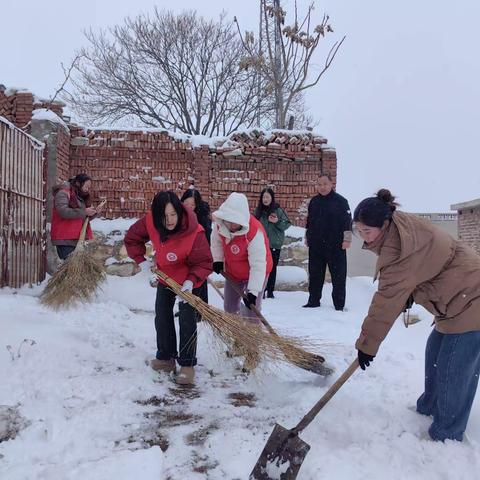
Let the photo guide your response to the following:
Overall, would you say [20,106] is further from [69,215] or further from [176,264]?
[176,264]

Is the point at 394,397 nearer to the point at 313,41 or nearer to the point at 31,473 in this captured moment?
the point at 31,473

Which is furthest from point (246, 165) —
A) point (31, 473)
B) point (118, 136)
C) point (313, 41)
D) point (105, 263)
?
point (313, 41)

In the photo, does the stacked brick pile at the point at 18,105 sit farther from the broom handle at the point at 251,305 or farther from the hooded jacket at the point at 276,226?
the broom handle at the point at 251,305

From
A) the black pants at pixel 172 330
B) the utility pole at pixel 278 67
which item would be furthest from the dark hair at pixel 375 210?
the utility pole at pixel 278 67

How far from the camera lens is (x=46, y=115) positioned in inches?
254

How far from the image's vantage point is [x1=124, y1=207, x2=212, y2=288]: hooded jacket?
337 cm

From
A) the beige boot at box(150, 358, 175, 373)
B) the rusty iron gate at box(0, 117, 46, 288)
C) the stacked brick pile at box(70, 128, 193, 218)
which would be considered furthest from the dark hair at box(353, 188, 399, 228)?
the stacked brick pile at box(70, 128, 193, 218)

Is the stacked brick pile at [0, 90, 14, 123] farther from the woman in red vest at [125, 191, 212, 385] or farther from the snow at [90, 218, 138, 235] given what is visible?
the woman in red vest at [125, 191, 212, 385]

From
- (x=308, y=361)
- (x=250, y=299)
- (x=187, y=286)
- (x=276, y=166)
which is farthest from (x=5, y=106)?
(x=308, y=361)

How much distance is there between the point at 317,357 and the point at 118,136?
510cm

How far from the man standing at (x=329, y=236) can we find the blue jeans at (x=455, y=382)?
3082 mm

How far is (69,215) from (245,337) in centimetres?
299

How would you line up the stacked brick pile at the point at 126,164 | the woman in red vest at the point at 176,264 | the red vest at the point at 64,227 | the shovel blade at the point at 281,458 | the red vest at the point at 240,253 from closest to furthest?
the shovel blade at the point at 281,458 → the woman in red vest at the point at 176,264 → the red vest at the point at 240,253 → the red vest at the point at 64,227 → the stacked brick pile at the point at 126,164

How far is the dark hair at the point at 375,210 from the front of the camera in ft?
7.85
